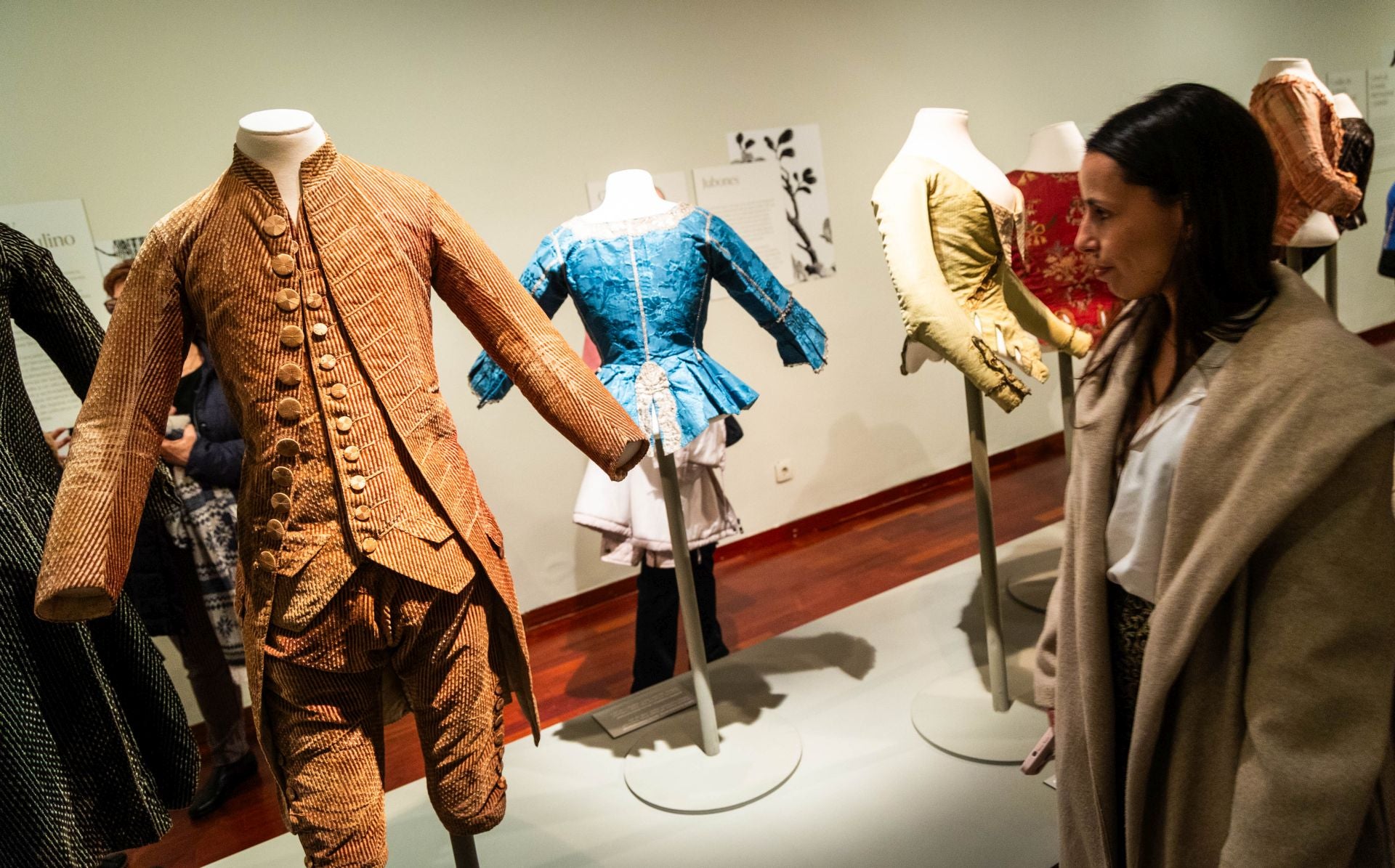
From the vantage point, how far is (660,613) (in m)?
2.91

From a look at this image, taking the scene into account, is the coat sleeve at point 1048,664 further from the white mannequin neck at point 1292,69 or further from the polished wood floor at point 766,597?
the white mannequin neck at point 1292,69

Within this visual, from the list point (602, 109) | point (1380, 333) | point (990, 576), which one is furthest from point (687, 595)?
point (1380, 333)

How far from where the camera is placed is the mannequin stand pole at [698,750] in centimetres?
228

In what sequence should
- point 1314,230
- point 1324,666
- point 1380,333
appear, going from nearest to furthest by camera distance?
point 1324,666
point 1314,230
point 1380,333

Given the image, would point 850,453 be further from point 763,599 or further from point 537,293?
point 537,293

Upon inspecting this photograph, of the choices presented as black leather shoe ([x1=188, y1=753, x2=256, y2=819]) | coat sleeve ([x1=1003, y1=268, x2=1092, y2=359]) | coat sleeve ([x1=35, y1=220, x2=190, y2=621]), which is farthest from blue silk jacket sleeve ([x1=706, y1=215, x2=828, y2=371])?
black leather shoe ([x1=188, y1=753, x2=256, y2=819])

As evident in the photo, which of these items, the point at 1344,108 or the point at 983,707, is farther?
the point at 1344,108

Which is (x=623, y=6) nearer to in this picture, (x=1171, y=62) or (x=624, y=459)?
(x=624, y=459)

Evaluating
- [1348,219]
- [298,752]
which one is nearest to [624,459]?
[298,752]

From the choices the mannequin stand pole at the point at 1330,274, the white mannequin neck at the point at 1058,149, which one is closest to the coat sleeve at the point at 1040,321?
the white mannequin neck at the point at 1058,149

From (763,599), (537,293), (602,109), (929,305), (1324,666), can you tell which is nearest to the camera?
(1324,666)

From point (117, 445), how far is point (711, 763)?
5.32ft

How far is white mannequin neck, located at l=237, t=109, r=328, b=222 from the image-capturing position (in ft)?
4.33

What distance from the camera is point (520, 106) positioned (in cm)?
348
